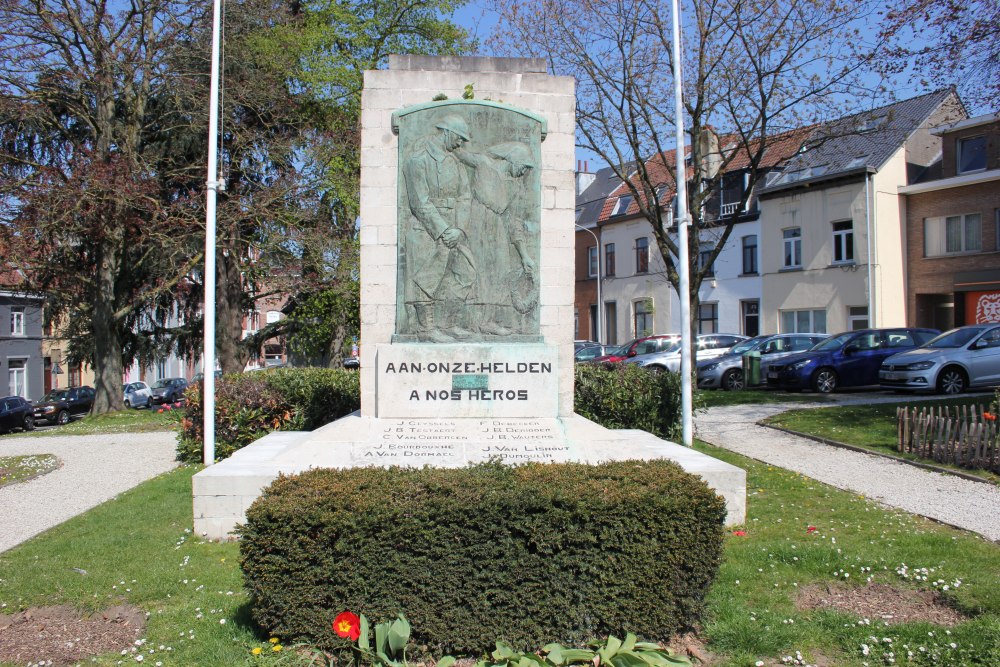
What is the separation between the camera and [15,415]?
28000mm

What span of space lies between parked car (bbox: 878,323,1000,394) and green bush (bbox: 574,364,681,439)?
8.25m

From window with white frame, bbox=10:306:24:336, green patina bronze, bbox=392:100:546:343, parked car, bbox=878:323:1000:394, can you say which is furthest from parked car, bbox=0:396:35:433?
parked car, bbox=878:323:1000:394

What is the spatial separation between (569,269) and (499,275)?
84cm

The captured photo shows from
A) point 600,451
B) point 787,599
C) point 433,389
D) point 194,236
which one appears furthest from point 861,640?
point 194,236

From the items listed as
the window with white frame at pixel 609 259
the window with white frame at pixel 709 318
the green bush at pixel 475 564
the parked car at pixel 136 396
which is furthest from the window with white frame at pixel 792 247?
the parked car at pixel 136 396

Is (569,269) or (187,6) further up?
(187,6)

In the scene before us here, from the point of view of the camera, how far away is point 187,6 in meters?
22.4

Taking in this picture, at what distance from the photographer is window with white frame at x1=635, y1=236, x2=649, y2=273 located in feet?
131

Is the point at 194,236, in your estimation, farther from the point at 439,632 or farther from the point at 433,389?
the point at 439,632

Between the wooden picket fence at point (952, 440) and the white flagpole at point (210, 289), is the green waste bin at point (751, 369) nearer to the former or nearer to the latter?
the wooden picket fence at point (952, 440)

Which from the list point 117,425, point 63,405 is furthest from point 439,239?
point 63,405

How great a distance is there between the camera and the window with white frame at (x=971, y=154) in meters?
28.2

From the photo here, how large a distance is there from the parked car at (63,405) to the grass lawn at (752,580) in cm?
2728

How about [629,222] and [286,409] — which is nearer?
[286,409]
